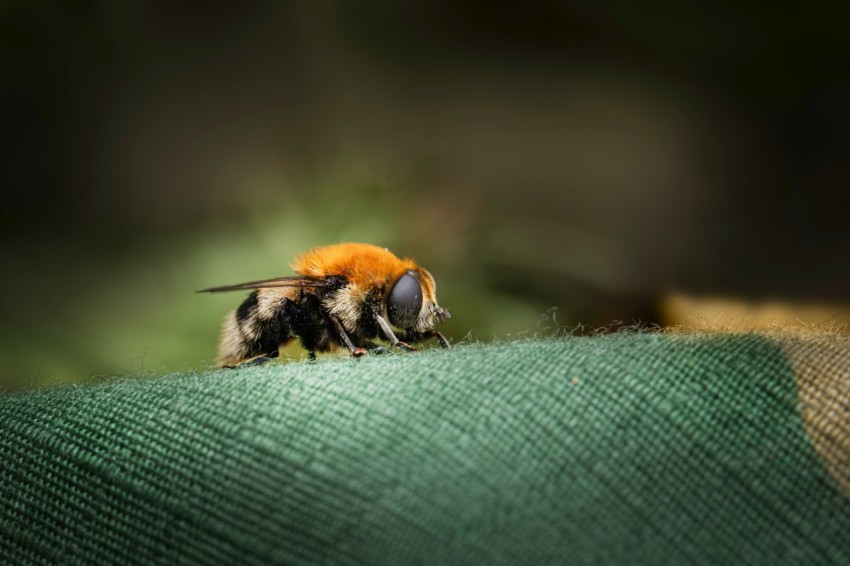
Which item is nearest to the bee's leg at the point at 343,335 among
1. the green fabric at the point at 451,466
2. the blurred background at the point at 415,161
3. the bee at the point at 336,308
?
the bee at the point at 336,308

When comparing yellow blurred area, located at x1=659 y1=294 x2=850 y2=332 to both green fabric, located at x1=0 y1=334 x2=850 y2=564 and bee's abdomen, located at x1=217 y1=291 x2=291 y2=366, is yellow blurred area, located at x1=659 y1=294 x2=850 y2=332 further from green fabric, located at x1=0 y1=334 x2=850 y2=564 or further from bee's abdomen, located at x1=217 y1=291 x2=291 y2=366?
green fabric, located at x1=0 y1=334 x2=850 y2=564

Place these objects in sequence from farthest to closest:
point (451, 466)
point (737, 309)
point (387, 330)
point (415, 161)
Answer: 1. point (415, 161)
2. point (737, 309)
3. point (387, 330)
4. point (451, 466)

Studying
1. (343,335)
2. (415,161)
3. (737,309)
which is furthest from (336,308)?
(737,309)

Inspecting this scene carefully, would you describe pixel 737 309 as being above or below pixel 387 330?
below

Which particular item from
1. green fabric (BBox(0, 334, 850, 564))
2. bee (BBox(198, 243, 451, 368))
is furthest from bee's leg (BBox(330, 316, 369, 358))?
green fabric (BBox(0, 334, 850, 564))

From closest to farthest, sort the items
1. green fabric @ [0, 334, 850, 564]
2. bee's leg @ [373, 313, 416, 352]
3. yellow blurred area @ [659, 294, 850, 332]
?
1. green fabric @ [0, 334, 850, 564]
2. bee's leg @ [373, 313, 416, 352]
3. yellow blurred area @ [659, 294, 850, 332]

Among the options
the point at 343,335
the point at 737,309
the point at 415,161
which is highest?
the point at 415,161

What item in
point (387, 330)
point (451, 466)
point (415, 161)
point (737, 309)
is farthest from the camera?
point (415, 161)

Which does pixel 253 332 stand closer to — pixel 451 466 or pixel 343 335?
pixel 343 335
